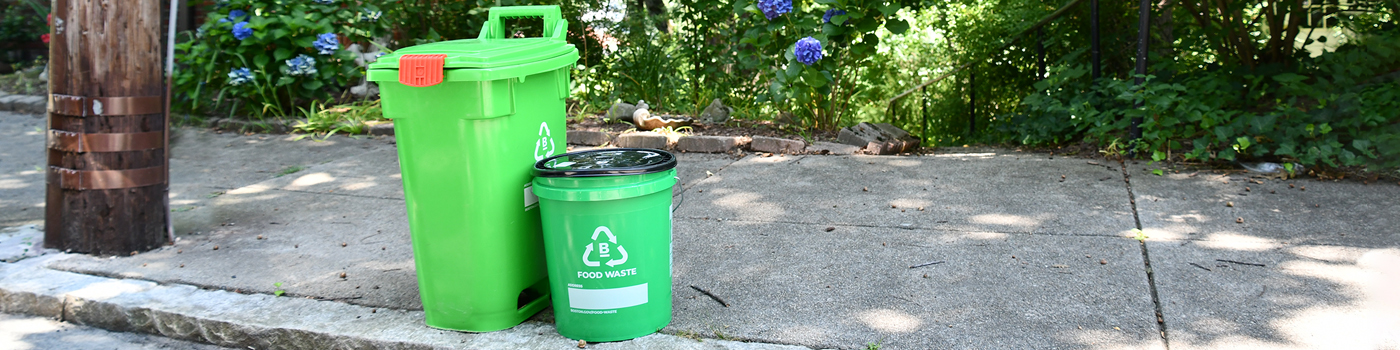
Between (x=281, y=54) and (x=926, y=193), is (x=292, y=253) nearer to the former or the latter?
(x=926, y=193)

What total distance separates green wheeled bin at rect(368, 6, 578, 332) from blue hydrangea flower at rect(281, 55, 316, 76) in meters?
4.41

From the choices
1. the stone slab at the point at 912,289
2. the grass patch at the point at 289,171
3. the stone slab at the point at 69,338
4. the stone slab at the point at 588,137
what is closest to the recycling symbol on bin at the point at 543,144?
the stone slab at the point at 912,289

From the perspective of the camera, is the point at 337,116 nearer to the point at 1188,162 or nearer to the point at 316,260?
the point at 316,260

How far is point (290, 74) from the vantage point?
262 inches

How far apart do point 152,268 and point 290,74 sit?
11.5 feet

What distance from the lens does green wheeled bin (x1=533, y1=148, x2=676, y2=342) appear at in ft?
8.02

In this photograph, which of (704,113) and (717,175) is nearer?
(717,175)

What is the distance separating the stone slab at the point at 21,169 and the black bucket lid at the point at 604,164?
3.18 m

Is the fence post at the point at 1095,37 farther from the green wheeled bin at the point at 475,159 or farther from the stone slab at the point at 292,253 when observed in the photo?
the stone slab at the point at 292,253

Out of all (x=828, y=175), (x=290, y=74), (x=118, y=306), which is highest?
(x=290, y=74)

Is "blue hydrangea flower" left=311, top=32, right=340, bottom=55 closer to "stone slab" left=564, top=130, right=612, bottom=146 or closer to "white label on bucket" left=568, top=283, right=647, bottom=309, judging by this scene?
"stone slab" left=564, top=130, right=612, bottom=146

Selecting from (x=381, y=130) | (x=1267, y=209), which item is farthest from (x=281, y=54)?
(x=1267, y=209)

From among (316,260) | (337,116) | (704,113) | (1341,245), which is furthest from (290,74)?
(1341,245)

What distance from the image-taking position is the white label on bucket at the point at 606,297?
2555 mm
